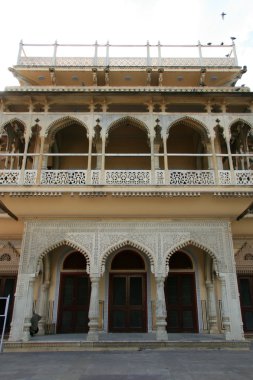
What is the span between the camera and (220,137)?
43.0 feet

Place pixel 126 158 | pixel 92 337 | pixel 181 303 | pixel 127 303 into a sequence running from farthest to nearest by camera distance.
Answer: pixel 126 158
pixel 181 303
pixel 127 303
pixel 92 337

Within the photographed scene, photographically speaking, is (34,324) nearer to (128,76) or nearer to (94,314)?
(94,314)

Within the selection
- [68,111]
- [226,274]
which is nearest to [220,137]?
[226,274]

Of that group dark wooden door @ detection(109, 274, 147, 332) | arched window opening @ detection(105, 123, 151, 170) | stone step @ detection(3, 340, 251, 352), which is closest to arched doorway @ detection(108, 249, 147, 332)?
dark wooden door @ detection(109, 274, 147, 332)

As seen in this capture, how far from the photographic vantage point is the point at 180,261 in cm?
1329

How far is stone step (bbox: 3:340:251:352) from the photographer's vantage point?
969 cm

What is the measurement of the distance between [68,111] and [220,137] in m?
6.42

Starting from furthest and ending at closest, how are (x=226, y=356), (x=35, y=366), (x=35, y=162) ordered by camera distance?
(x=35, y=162)
(x=226, y=356)
(x=35, y=366)

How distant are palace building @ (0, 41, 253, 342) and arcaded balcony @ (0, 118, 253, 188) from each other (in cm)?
5

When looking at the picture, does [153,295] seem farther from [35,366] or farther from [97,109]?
[97,109]

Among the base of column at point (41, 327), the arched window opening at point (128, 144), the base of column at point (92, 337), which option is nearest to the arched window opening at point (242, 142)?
the arched window opening at point (128, 144)

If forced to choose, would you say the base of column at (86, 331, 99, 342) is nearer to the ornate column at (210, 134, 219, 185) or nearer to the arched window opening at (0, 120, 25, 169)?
the ornate column at (210, 134, 219, 185)

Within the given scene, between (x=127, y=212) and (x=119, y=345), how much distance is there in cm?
435

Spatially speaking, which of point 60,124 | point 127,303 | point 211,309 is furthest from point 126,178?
point 211,309
